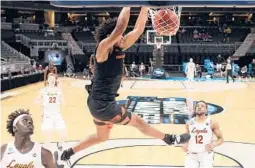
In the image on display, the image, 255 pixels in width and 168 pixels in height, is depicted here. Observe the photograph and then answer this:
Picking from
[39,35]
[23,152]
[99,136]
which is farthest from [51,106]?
[39,35]

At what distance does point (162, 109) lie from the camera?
13500mm

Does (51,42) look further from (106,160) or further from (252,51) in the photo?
(106,160)

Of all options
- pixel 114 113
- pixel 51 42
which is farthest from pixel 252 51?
pixel 114 113

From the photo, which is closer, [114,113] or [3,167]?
[3,167]

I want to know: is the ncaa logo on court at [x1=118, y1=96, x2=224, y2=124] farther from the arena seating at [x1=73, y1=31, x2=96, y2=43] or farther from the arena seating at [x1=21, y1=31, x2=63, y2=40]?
the arena seating at [x1=73, y1=31, x2=96, y2=43]

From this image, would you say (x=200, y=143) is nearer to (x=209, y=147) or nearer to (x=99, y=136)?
(x=209, y=147)

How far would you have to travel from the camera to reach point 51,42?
34406 millimetres

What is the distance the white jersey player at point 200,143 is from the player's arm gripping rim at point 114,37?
1796 millimetres

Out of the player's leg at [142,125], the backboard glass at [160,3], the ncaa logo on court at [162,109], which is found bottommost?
the ncaa logo on court at [162,109]

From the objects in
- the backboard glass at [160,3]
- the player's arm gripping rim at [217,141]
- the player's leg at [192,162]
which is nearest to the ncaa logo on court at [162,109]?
the player's arm gripping rim at [217,141]

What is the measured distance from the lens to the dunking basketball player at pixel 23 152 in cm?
312

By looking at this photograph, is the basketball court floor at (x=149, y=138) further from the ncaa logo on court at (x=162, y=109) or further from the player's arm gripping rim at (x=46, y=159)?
the player's arm gripping rim at (x=46, y=159)

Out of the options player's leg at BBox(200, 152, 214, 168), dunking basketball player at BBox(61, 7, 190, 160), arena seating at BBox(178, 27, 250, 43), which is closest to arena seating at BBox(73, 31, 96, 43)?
arena seating at BBox(178, 27, 250, 43)

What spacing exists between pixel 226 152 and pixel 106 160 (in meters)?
2.36
